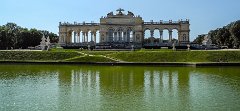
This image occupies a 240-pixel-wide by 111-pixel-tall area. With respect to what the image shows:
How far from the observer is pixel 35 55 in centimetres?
6775

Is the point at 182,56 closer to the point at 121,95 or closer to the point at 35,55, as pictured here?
the point at 35,55

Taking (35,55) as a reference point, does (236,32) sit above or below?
above

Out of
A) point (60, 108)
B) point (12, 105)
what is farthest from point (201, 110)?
point (12, 105)

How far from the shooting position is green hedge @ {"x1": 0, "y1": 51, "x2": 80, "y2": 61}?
66312mm

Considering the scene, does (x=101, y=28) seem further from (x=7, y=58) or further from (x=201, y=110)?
(x=201, y=110)

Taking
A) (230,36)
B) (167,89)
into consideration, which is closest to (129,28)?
(230,36)

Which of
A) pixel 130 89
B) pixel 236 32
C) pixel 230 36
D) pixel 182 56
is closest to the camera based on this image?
pixel 130 89

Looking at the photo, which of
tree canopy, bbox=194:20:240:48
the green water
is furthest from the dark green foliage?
tree canopy, bbox=194:20:240:48

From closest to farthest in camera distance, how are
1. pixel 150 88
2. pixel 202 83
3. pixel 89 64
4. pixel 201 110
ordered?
pixel 201 110 < pixel 150 88 < pixel 202 83 < pixel 89 64

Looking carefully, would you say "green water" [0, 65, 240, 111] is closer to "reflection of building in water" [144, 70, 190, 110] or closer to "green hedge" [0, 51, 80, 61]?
"reflection of building in water" [144, 70, 190, 110]

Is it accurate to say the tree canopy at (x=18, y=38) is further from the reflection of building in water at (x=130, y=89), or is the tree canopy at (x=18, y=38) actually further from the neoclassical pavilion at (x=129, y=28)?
the reflection of building in water at (x=130, y=89)

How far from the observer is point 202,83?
3447cm

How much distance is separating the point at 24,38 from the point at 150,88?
244 feet

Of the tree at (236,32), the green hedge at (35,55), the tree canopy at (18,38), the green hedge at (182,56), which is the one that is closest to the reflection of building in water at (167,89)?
the green hedge at (182,56)
